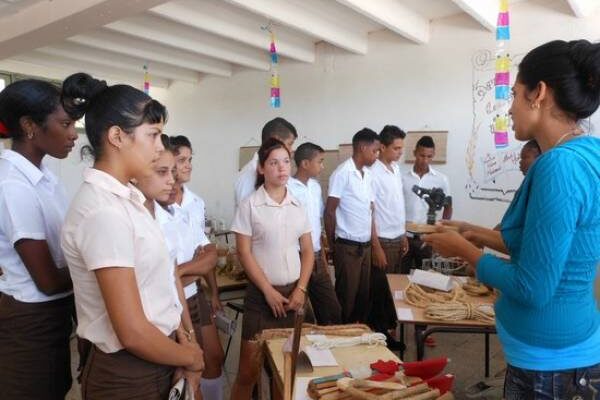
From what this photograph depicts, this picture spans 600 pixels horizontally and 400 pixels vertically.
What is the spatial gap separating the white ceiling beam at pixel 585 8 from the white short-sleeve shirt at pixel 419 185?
5.97ft

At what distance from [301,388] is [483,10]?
3.83m

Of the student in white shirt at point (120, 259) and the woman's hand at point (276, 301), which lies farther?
the woman's hand at point (276, 301)

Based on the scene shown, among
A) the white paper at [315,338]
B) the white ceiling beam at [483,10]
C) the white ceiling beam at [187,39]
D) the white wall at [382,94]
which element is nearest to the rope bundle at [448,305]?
the white paper at [315,338]

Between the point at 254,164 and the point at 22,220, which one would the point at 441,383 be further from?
the point at 254,164

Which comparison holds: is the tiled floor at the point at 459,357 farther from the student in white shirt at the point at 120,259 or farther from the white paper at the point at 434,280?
the student in white shirt at the point at 120,259

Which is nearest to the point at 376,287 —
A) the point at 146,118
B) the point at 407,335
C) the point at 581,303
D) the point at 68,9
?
the point at 407,335

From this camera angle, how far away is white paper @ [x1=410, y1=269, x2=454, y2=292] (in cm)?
266

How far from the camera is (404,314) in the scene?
2.31 m

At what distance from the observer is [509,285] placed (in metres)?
1.13

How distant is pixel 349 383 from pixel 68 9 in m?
3.44

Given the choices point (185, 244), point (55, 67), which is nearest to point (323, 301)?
point (185, 244)

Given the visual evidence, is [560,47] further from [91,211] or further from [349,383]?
[91,211]

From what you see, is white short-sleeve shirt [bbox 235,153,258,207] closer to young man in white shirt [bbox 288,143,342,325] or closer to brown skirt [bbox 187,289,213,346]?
young man in white shirt [bbox 288,143,342,325]

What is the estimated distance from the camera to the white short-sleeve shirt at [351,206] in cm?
375
